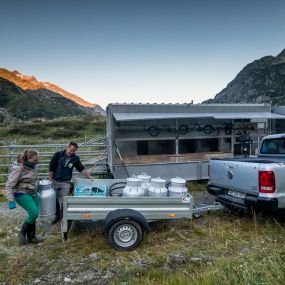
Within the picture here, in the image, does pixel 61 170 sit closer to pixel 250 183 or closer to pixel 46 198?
pixel 46 198

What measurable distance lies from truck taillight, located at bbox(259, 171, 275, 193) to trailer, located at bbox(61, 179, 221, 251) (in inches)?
52.9

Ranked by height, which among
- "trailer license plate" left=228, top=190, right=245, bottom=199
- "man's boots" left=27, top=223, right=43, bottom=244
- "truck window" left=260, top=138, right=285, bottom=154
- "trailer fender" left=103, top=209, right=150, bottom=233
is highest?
"truck window" left=260, top=138, right=285, bottom=154

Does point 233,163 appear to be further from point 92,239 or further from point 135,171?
point 135,171

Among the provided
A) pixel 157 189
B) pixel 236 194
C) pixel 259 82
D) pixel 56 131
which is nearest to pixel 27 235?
pixel 157 189

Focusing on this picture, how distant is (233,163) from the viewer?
18.2 ft

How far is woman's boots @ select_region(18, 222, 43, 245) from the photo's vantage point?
4889 mm

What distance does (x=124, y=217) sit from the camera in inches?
175

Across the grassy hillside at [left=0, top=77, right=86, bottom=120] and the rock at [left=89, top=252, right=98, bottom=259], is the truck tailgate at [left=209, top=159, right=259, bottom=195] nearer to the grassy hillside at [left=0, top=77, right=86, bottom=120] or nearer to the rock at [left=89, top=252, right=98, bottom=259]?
the rock at [left=89, top=252, right=98, bottom=259]

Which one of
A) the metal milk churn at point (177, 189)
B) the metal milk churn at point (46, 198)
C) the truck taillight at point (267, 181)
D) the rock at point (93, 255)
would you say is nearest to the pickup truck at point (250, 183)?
the truck taillight at point (267, 181)

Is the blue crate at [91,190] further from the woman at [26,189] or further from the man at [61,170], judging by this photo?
the woman at [26,189]

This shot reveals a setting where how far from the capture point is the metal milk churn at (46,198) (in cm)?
538

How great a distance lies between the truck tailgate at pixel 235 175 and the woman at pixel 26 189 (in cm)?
383

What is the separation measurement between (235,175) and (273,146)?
6.88ft

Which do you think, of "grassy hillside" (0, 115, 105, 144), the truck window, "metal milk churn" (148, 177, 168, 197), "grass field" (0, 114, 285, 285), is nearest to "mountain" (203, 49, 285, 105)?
"grassy hillside" (0, 115, 105, 144)
